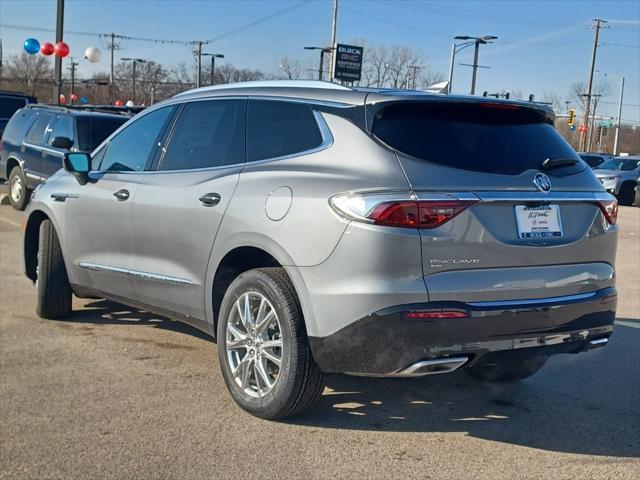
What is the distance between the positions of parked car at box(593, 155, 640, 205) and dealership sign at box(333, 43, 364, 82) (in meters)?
24.1

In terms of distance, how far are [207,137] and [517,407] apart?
101 inches

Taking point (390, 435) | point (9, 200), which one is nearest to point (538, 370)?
point (390, 435)

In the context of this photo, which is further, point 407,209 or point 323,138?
point 323,138

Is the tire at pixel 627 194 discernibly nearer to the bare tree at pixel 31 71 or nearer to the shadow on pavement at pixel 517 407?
the shadow on pavement at pixel 517 407

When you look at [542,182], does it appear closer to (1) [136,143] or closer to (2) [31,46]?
(1) [136,143]

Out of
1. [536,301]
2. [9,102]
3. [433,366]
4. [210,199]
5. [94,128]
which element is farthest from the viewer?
[9,102]

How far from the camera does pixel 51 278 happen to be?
237 inches

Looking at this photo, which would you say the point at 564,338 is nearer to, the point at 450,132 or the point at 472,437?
the point at 472,437

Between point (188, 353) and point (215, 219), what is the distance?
1413 mm

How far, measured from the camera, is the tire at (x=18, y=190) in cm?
1348

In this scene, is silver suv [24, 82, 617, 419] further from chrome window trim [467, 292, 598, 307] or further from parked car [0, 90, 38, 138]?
parked car [0, 90, 38, 138]

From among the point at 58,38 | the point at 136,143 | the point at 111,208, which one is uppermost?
the point at 58,38

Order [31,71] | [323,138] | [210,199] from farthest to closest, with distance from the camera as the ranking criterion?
[31,71]
[210,199]
[323,138]

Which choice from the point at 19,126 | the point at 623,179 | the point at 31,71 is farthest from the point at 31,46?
the point at 31,71
